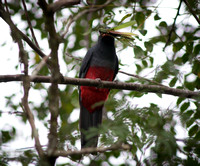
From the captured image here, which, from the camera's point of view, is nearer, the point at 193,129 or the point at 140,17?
the point at 193,129

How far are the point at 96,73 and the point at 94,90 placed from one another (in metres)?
0.36

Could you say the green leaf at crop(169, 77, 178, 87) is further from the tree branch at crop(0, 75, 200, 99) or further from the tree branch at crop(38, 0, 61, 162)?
the tree branch at crop(38, 0, 61, 162)

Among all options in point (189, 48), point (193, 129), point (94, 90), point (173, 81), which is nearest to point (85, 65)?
point (94, 90)

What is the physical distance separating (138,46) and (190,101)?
3.69 ft

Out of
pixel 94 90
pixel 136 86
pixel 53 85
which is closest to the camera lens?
pixel 53 85

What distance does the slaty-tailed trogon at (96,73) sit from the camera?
4.96 metres

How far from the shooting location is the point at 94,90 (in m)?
5.06

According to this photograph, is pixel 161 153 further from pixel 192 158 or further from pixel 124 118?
pixel 124 118

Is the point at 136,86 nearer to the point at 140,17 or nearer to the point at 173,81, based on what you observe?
the point at 173,81

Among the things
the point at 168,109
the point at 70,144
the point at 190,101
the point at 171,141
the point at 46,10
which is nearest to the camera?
the point at 46,10

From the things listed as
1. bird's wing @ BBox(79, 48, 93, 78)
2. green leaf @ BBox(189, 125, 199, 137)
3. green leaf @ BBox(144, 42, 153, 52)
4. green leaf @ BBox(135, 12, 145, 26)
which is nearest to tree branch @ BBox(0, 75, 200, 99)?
green leaf @ BBox(189, 125, 199, 137)

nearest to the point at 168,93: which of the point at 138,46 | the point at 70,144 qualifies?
the point at 138,46

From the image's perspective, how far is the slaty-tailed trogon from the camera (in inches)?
195

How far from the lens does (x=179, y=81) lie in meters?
3.93
